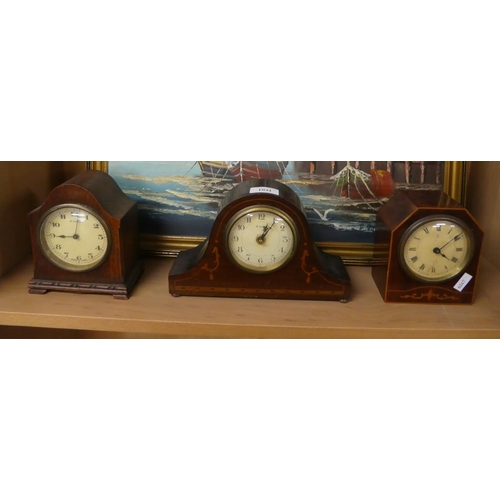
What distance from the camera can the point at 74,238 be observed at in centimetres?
145

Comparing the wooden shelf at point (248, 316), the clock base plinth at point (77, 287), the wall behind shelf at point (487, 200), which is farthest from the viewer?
the wall behind shelf at point (487, 200)

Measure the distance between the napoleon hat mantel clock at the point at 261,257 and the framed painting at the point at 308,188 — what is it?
15 cm

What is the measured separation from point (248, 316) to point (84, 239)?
0.46 m

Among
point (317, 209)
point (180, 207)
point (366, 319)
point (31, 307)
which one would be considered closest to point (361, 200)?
point (317, 209)

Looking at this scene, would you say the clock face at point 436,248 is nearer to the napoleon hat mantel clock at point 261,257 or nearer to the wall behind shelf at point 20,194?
the napoleon hat mantel clock at point 261,257

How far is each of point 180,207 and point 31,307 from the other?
0.50 metres

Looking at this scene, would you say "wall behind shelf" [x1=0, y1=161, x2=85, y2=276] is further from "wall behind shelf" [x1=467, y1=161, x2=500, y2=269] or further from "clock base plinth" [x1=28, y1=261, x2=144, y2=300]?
"wall behind shelf" [x1=467, y1=161, x2=500, y2=269]

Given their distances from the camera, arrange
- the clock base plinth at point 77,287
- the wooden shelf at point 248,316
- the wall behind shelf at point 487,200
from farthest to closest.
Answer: the wall behind shelf at point 487,200
the clock base plinth at point 77,287
the wooden shelf at point 248,316

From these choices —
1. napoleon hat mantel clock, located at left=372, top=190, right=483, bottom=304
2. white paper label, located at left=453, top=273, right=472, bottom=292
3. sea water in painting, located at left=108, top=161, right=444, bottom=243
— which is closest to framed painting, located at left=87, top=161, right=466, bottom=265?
sea water in painting, located at left=108, top=161, right=444, bottom=243

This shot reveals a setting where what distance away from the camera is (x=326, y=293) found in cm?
148

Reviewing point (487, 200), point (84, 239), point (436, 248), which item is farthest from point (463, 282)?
point (84, 239)

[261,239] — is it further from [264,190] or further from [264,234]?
[264,190]

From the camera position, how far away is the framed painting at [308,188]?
1616mm

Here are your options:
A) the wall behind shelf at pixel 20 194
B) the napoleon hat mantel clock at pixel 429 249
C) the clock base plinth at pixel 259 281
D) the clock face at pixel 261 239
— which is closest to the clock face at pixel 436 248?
the napoleon hat mantel clock at pixel 429 249
